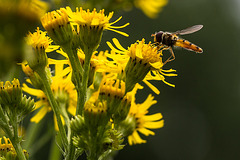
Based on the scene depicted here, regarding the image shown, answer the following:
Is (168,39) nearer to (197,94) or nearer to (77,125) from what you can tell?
(77,125)

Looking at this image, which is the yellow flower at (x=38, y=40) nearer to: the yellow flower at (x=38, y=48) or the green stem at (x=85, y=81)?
the yellow flower at (x=38, y=48)

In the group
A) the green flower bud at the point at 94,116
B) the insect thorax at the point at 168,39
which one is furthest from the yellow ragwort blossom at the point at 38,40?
the insect thorax at the point at 168,39

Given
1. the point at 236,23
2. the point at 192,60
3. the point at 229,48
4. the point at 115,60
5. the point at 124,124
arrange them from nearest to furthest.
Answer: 1. the point at 115,60
2. the point at 124,124
3. the point at 192,60
4. the point at 229,48
5. the point at 236,23

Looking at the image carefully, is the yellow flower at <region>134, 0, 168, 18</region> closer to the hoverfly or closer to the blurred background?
the hoverfly

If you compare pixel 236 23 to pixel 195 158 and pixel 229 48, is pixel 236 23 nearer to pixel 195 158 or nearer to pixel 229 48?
pixel 229 48

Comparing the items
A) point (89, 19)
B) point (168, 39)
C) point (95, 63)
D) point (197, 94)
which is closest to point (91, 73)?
point (95, 63)

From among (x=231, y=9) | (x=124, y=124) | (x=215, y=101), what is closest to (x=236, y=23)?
(x=231, y=9)

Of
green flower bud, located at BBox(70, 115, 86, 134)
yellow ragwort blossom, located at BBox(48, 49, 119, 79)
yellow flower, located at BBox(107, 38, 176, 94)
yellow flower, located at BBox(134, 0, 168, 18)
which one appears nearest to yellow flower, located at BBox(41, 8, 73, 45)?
yellow ragwort blossom, located at BBox(48, 49, 119, 79)

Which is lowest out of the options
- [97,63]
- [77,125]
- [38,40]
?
[77,125]
